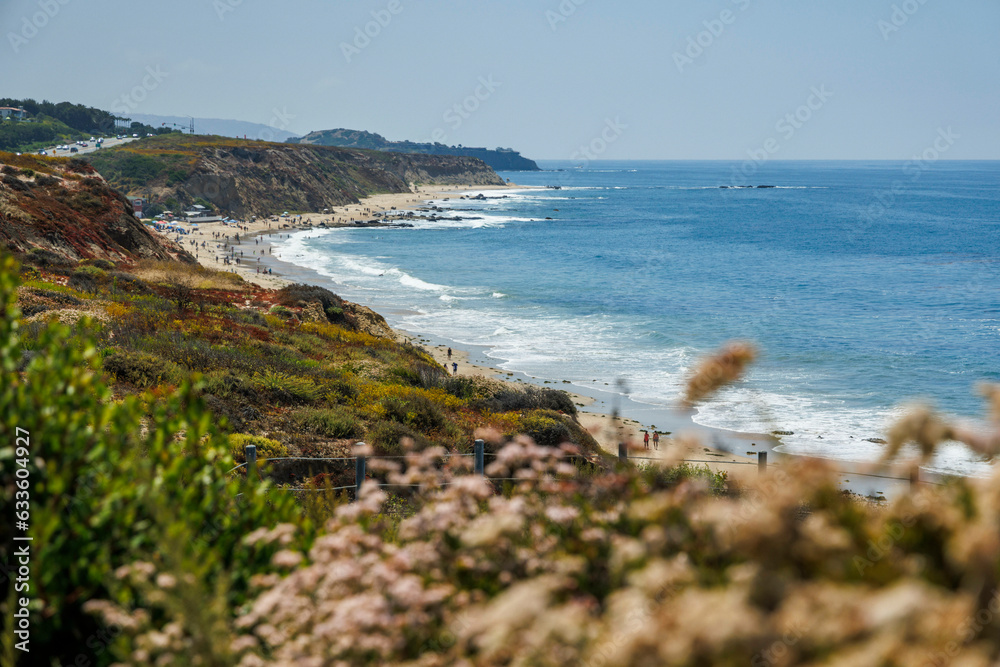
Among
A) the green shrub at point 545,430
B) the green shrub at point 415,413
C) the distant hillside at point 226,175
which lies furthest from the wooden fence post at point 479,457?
the distant hillside at point 226,175

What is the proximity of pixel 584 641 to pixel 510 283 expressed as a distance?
5641 cm

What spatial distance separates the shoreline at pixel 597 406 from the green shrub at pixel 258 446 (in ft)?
16.2

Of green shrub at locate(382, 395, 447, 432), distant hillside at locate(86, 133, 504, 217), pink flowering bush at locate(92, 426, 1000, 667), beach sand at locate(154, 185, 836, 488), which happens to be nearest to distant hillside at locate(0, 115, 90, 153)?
distant hillside at locate(86, 133, 504, 217)

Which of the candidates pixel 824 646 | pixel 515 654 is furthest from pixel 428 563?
pixel 824 646

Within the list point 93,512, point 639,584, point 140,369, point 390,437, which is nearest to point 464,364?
point 390,437

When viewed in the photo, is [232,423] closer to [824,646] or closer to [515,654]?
[515,654]

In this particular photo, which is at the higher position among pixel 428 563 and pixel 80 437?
pixel 80 437

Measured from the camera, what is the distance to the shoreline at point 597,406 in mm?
15190

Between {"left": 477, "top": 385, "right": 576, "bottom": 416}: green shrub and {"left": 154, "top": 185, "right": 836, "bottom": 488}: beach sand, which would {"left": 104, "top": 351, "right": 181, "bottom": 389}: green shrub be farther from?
{"left": 154, "top": 185, "right": 836, "bottom": 488}: beach sand

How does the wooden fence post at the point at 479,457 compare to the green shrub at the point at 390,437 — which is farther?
the green shrub at the point at 390,437

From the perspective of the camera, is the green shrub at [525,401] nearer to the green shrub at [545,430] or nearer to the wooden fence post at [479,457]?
the green shrub at [545,430]

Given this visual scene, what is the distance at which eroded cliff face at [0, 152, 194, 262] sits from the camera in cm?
2723

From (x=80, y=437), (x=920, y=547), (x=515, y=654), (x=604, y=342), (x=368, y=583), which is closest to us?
(x=515, y=654)

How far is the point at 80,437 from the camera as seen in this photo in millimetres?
3945
